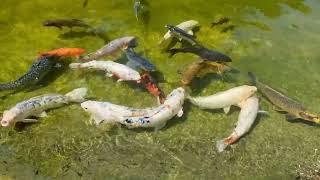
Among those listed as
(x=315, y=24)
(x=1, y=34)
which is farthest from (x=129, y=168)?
(x=315, y=24)

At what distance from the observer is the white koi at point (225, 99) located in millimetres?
7945

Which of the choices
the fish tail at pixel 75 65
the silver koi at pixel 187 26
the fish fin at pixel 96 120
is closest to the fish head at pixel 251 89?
the silver koi at pixel 187 26

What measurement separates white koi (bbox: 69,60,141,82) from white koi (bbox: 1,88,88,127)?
571 millimetres

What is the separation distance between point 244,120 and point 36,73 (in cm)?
357

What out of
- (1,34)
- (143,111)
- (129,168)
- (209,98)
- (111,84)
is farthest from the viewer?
(1,34)

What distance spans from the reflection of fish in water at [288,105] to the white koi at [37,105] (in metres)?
3.01

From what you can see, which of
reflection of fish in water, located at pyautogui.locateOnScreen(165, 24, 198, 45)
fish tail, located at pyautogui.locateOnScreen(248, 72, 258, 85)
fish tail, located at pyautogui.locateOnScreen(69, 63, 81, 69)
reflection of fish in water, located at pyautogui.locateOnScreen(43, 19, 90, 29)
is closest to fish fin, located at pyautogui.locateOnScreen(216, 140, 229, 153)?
fish tail, located at pyautogui.locateOnScreen(248, 72, 258, 85)

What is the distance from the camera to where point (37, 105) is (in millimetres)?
7742

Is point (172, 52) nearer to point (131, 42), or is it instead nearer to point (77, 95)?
point (131, 42)

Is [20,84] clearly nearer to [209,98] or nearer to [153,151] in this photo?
[153,151]

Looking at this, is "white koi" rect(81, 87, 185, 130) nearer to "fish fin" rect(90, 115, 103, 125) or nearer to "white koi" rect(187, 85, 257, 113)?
"fish fin" rect(90, 115, 103, 125)

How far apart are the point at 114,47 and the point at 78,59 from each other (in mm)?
706

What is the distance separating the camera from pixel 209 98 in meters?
7.98

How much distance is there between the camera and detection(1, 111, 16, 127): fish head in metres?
7.36
